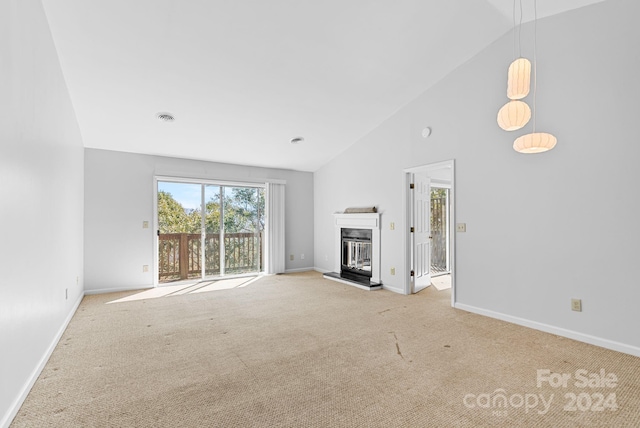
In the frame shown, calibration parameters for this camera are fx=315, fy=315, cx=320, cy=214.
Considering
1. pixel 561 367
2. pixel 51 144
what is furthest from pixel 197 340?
pixel 561 367

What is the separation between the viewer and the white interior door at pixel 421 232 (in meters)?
5.00

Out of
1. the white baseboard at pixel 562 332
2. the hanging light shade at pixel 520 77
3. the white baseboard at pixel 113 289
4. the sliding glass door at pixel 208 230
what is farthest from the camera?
the sliding glass door at pixel 208 230

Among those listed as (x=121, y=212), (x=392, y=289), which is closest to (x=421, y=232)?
(x=392, y=289)

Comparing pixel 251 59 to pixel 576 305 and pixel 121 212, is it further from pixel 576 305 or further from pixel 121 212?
pixel 576 305

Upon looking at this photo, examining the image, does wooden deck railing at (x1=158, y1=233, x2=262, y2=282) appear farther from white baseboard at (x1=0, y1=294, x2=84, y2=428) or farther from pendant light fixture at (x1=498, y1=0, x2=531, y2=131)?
pendant light fixture at (x1=498, y1=0, x2=531, y2=131)

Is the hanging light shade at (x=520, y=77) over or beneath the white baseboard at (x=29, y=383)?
over

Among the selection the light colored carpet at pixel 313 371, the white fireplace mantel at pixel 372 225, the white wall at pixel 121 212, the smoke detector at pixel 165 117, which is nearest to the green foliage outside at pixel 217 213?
the white wall at pixel 121 212

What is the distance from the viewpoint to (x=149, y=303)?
443 centimetres

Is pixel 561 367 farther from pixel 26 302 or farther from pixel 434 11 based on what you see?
pixel 26 302

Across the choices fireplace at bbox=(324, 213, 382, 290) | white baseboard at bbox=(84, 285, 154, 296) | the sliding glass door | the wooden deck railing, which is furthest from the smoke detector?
fireplace at bbox=(324, 213, 382, 290)

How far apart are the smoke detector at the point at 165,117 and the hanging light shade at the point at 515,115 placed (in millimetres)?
3969

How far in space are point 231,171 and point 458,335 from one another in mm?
4817

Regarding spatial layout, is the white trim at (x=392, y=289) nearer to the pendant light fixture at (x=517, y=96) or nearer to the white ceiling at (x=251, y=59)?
the white ceiling at (x=251, y=59)

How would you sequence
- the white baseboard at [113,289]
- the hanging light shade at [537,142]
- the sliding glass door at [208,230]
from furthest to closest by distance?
the sliding glass door at [208,230]
the white baseboard at [113,289]
the hanging light shade at [537,142]
